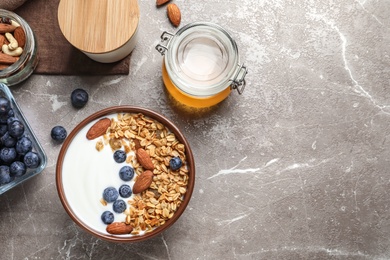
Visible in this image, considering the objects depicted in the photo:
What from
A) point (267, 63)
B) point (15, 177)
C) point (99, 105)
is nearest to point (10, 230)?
point (15, 177)

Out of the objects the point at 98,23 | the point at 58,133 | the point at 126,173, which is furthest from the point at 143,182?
the point at 98,23

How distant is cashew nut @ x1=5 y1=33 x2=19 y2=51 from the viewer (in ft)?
3.39

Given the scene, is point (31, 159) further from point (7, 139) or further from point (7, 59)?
point (7, 59)

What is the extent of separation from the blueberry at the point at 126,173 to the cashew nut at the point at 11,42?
311 millimetres

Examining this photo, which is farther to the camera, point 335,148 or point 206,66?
point 335,148

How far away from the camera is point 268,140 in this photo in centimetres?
112

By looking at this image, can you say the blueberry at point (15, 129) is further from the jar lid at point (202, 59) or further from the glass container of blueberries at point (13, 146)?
the jar lid at point (202, 59)

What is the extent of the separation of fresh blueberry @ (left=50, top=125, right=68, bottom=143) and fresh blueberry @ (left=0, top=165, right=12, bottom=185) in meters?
0.12

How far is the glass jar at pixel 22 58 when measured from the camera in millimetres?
1031

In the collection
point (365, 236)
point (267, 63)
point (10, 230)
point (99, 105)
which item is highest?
point (267, 63)

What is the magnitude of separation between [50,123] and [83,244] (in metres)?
0.26

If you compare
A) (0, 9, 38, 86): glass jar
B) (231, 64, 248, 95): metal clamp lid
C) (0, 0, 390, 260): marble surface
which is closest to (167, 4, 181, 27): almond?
(0, 0, 390, 260): marble surface

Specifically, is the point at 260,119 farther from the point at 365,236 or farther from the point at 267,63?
the point at 365,236

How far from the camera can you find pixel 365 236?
1.14 m
